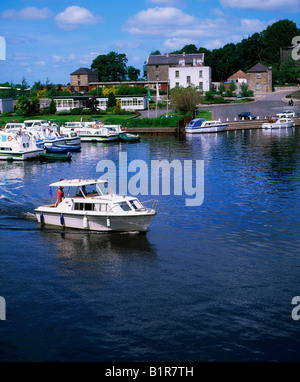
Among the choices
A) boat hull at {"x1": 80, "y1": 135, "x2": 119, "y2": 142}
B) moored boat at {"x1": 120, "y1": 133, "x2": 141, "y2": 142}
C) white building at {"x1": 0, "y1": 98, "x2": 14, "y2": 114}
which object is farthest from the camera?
white building at {"x1": 0, "y1": 98, "x2": 14, "y2": 114}

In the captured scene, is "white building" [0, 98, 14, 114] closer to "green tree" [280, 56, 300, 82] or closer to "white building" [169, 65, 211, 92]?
"white building" [169, 65, 211, 92]

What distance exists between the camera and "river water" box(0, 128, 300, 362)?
20481mm

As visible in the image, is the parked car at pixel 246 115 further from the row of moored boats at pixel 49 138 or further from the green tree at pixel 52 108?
the green tree at pixel 52 108

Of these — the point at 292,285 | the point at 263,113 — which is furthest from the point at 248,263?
the point at 263,113

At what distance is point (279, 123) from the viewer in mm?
105562

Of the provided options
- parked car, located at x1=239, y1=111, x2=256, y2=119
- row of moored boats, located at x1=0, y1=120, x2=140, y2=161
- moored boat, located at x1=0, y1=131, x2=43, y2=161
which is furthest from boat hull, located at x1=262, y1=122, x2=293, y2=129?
moored boat, located at x1=0, y1=131, x2=43, y2=161

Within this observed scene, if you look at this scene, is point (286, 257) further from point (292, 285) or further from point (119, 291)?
point (119, 291)

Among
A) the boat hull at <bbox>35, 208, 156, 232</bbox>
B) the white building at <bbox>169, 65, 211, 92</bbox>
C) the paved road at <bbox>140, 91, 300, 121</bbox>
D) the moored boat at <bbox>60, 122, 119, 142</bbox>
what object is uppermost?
the white building at <bbox>169, 65, 211, 92</bbox>

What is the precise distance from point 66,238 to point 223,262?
11392 millimetres

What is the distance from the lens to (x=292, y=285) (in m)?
25.7

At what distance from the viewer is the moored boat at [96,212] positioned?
3359 cm

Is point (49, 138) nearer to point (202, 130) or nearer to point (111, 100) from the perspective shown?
point (202, 130)

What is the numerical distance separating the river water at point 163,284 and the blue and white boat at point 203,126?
2214 inches

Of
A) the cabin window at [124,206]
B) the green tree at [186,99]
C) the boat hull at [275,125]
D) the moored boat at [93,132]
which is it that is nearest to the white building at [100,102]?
the green tree at [186,99]
